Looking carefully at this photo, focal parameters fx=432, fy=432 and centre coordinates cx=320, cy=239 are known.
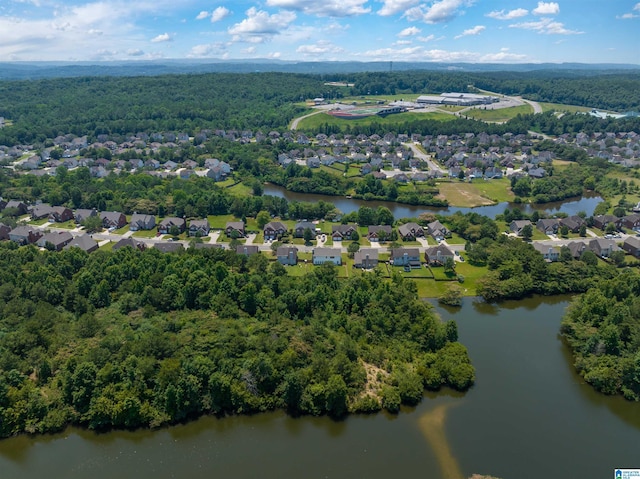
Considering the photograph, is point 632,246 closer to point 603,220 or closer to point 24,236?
point 603,220

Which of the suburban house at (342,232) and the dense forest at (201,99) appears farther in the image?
the dense forest at (201,99)

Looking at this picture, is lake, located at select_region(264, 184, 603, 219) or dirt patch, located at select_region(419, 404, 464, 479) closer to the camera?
dirt patch, located at select_region(419, 404, 464, 479)

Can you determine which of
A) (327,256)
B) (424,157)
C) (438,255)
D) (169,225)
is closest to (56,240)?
(169,225)

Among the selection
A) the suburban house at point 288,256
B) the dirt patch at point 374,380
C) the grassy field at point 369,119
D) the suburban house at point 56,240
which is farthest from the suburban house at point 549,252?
the grassy field at point 369,119

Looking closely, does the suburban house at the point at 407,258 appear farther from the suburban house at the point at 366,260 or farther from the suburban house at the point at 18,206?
the suburban house at the point at 18,206

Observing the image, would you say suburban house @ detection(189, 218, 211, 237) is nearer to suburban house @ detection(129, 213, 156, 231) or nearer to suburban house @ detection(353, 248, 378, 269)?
suburban house @ detection(129, 213, 156, 231)

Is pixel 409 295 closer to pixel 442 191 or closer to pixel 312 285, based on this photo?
pixel 312 285

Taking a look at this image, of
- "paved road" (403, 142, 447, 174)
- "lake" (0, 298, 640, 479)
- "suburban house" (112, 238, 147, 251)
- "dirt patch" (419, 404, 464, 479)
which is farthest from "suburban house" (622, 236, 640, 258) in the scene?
"suburban house" (112, 238, 147, 251)
